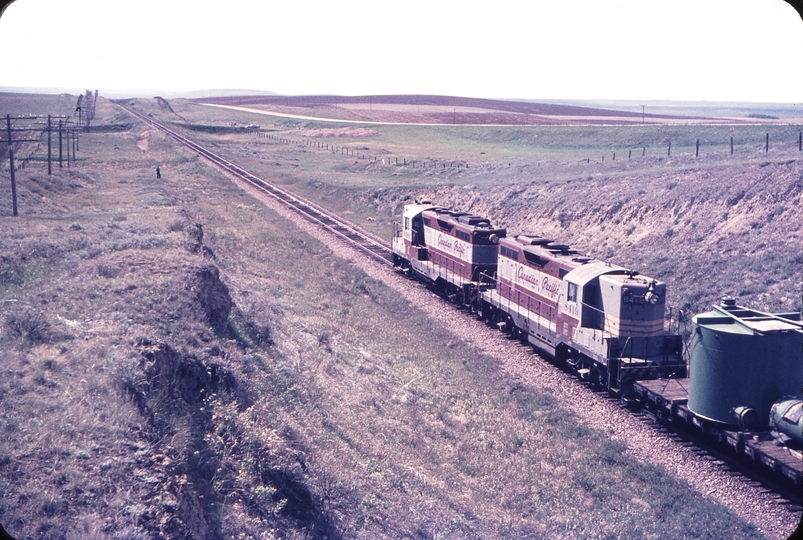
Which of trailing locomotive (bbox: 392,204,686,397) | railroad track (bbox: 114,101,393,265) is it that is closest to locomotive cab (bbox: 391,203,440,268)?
trailing locomotive (bbox: 392,204,686,397)

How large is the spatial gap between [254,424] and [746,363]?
36.1 feet

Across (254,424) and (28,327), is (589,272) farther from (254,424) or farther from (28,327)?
(28,327)

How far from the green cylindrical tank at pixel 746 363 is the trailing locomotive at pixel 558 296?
13.7ft

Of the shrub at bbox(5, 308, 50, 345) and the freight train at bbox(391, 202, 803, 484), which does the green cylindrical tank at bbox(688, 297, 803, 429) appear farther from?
the shrub at bbox(5, 308, 50, 345)

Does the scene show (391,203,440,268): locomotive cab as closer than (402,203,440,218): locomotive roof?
Yes

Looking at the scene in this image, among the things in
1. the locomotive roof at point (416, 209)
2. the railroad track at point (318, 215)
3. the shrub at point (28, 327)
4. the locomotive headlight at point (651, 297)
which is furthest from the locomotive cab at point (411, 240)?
the shrub at point (28, 327)

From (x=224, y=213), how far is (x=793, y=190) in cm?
3674

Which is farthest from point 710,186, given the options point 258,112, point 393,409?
point 258,112

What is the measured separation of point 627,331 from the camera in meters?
20.4

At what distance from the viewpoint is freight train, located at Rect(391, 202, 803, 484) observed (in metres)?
14.8

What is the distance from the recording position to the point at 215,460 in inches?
412

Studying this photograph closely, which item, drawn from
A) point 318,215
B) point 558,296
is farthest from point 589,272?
point 318,215

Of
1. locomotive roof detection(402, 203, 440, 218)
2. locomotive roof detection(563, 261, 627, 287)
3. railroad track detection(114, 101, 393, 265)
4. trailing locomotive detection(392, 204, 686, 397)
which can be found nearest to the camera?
trailing locomotive detection(392, 204, 686, 397)

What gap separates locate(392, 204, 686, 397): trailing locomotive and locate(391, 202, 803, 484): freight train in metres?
0.04
